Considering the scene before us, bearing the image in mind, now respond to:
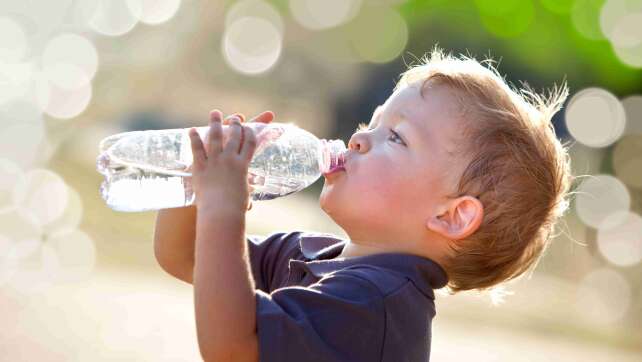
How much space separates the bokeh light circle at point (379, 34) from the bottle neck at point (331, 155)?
23.3 feet

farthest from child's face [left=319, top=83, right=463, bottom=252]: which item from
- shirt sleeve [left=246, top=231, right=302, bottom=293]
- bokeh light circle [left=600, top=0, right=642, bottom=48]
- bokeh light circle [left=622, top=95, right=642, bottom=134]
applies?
bokeh light circle [left=622, top=95, right=642, bottom=134]

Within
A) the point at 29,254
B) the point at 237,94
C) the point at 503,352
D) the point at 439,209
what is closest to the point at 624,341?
the point at 503,352

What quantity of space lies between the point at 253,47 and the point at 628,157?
3.71m

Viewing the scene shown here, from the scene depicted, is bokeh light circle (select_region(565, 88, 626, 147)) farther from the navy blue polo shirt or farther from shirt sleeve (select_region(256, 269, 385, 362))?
shirt sleeve (select_region(256, 269, 385, 362))

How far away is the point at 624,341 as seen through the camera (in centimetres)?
549

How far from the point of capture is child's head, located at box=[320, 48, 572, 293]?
6.68 ft

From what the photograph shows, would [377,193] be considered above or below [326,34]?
below

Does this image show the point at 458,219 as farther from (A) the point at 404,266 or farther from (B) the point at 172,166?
(B) the point at 172,166

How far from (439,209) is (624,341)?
3839 mm

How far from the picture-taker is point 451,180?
2.05 metres

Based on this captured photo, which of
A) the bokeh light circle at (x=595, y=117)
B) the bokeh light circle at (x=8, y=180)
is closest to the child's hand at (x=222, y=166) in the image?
the bokeh light circle at (x=8, y=180)

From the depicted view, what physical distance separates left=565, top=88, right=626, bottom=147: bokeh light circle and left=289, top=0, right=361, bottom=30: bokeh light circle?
7.88 ft

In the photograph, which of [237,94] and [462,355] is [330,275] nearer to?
[462,355]

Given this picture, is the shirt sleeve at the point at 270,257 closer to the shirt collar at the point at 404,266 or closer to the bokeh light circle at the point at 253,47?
the shirt collar at the point at 404,266
